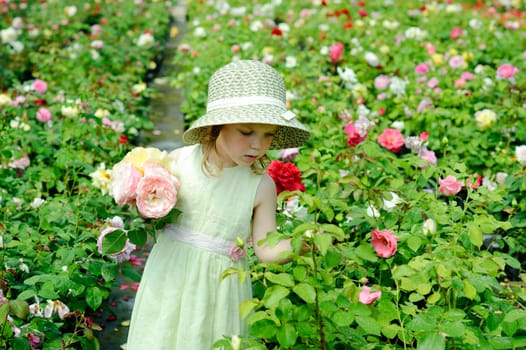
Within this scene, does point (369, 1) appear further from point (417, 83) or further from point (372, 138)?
point (372, 138)

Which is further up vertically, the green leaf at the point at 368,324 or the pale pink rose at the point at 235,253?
the pale pink rose at the point at 235,253

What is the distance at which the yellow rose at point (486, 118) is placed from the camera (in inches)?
148

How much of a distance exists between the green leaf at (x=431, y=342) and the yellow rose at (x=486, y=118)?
2518 millimetres

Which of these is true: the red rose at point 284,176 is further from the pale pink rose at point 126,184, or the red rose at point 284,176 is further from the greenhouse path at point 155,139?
the greenhouse path at point 155,139

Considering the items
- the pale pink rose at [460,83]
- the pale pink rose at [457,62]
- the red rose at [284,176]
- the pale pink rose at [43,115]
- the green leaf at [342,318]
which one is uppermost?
the pale pink rose at [457,62]

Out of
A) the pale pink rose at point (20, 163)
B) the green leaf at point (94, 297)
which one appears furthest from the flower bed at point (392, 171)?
the pale pink rose at point (20, 163)

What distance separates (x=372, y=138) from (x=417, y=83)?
4.19 ft

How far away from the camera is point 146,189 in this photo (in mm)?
1704

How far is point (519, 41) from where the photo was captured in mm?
6219

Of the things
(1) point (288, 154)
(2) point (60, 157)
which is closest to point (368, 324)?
(1) point (288, 154)

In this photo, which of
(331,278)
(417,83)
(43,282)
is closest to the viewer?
(331,278)

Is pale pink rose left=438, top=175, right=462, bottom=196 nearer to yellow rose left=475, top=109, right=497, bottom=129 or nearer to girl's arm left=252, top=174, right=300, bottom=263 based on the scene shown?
girl's arm left=252, top=174, right=300, bottom=263

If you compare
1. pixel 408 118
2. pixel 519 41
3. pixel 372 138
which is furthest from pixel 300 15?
pixel 372 138

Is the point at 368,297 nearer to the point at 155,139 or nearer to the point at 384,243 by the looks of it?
the point at 384,243
